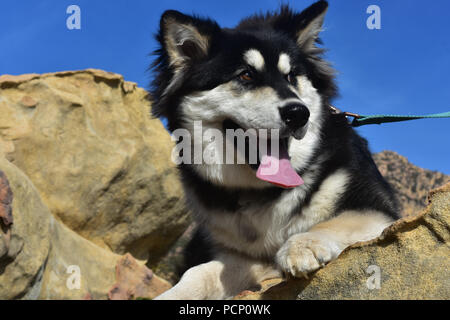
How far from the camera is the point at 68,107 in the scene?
677 centimetres

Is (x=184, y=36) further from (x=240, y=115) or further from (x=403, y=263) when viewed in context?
(x=403, y=263)

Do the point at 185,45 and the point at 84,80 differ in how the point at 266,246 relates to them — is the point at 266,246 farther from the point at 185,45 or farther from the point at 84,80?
the point at 84,80

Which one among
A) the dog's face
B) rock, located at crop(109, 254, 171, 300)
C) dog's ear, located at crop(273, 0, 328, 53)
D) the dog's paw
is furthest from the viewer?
rock, located at crop(109, 254, 171, 300)

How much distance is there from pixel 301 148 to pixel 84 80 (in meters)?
5.26

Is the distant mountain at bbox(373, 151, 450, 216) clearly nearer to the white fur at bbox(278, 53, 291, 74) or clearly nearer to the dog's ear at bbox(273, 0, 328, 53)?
the dog's ear at bbox(273, 0, 328, 53)

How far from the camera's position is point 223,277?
3369 mm

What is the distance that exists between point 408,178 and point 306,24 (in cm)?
705

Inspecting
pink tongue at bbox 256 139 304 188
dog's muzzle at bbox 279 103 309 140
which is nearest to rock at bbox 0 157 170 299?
pink tongue at bbox 256 139 304 188

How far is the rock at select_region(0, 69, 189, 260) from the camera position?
6.32m

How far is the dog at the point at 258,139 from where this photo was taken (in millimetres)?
3023

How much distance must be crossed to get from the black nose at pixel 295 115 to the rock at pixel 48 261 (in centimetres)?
302

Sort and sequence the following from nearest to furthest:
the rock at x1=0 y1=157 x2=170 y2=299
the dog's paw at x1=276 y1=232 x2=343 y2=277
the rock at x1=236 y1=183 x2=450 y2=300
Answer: the rock at x1=236 y1=183 x2=450 y2=300 → the dog's paw at x1=276 y1=232 x2=343 y2=277 → the rock at x1=0 y1=157 x2=170 y2=299

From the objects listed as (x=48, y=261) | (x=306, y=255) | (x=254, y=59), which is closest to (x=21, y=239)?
(x=48, y=261)
